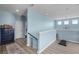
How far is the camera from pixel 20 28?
388 cm

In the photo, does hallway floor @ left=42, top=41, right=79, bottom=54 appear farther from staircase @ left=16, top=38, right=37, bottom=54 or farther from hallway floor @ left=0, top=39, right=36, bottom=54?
hallway floor @ left=0, top=39, right=36, bottom=54

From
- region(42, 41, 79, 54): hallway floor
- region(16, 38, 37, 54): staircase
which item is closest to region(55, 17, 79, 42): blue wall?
region(42, 41, 79, 54): hallway floor

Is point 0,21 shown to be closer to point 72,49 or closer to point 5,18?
point 5,18

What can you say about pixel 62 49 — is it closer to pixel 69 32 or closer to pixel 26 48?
pixel 69 32

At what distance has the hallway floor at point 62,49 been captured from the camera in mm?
2450

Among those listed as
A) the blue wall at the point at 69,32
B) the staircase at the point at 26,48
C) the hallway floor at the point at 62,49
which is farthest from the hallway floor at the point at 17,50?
the blue wall at the point at 69,32

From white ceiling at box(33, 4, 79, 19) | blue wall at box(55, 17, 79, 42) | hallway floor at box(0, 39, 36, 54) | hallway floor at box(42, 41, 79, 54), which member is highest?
white ceiling at box(33, 4, 79, 19)

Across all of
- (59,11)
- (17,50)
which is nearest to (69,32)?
(59,11)

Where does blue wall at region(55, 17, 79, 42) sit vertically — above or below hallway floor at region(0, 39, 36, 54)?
above

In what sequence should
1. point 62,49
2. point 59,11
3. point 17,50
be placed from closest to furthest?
1. point 59,11
2. point 62,49
3. point 17,50

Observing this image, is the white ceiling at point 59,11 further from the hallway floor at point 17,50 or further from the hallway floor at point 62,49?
the hallway floor at point 17,50

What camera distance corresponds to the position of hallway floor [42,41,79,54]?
245 cm

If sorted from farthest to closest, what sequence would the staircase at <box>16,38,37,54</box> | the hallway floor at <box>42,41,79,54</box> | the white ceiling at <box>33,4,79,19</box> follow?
the staircase at <box>16,38,37,54</box> < the hallway floor at <box>42,41,79,54</box> < the white ceiling at <box>33,4,79,19</box>

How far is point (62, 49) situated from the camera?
2529 millimetres
